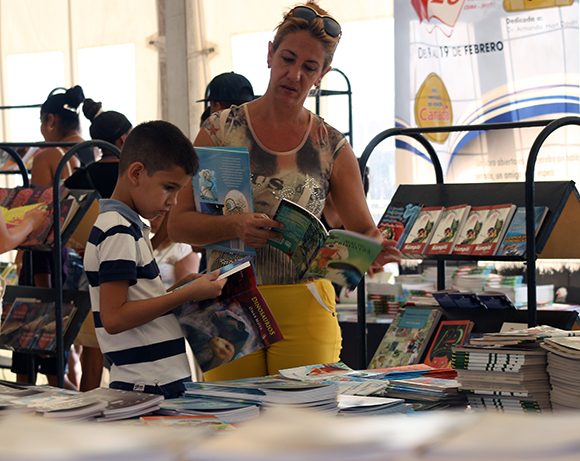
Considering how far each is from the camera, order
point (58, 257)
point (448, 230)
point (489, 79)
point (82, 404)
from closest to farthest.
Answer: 1. point (82, 404)
2. point (448, 230)
3. point (58, 257)
4. point (489, 79)

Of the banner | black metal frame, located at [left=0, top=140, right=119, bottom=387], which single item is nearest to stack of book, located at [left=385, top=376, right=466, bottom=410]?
black metal frame, located at [left=0, top=140, right=119, bottom=387]

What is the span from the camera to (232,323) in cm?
213

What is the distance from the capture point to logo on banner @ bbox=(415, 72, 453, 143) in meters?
6.17

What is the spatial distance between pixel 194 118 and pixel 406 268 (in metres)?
2.39

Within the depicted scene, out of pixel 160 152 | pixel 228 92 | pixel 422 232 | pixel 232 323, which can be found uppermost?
pixel 228 92

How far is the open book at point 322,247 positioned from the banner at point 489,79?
140 inches

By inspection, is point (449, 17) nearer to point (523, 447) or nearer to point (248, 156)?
point (248, 156)

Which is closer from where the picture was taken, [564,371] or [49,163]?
[564,371]

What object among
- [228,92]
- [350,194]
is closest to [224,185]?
[350,194]

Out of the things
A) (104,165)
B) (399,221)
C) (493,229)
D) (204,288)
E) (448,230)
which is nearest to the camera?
(204,288)

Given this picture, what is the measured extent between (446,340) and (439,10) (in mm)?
3600

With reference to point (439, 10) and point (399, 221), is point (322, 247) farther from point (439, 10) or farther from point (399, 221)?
point (439, 10)

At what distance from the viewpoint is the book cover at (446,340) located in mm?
2955

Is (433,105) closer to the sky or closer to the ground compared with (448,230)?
closer to the sky
